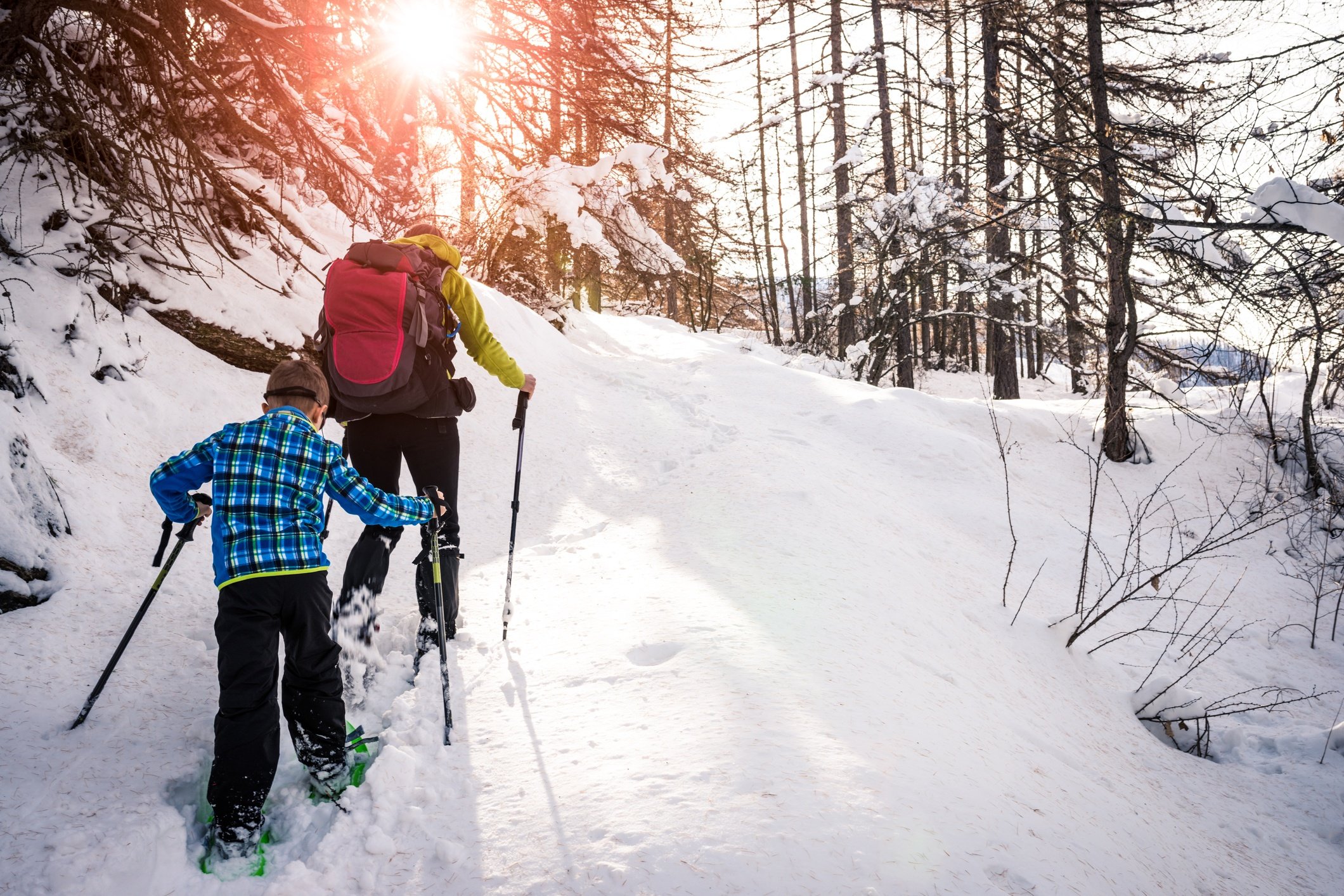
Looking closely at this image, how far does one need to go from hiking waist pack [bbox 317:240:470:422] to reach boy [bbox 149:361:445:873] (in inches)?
22.0

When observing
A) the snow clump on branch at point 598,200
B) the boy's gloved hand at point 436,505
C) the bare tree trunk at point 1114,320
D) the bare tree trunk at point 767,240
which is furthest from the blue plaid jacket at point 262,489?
the bare tree trunk at point 767,240

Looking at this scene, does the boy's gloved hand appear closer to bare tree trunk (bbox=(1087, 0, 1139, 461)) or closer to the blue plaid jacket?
the blue plaid jacket

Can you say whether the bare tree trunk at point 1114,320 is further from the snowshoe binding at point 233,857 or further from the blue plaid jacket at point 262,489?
the snowshoe binding at point 233,857

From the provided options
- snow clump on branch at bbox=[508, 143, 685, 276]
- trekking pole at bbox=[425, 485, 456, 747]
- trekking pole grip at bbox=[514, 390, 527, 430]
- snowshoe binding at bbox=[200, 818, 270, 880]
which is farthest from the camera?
snow clump on branch at bbox=[508, 143, 685, 276]

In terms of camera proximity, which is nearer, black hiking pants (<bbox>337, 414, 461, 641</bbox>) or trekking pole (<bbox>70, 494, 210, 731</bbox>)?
trekking pole (<bbox>70, 494, 210, 731</bbox>)

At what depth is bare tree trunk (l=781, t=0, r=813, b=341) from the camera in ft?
53.7

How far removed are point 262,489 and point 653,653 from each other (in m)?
1.89

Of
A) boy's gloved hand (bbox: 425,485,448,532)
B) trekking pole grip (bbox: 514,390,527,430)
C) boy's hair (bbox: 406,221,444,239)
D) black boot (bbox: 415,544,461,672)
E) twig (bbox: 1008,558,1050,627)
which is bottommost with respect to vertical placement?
twig (bbox: 1008,558,1050,627)

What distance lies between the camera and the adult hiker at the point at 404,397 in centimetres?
322

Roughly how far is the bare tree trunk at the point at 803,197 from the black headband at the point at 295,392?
12988mm

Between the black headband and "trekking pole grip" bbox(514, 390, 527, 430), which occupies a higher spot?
the black headband

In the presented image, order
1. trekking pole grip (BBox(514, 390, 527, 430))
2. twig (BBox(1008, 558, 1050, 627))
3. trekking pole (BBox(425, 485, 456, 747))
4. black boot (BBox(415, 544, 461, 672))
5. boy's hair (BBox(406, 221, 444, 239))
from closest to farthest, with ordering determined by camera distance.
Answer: trekking pole (BBox(425, 485, 456, 747))
black boot (BBox(415, 544, 461, 672))
boy's hair (BBox(406, 221, 444, 239))
trekking pole grip (BBox(514, 390, 527, 430))
twig (BBox(1008, 558, 1050, 627))

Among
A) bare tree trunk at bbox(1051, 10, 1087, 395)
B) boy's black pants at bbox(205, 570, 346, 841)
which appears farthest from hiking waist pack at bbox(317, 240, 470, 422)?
bare tree trunk at bbox(1051, 10, 1087, 395)

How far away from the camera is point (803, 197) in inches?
848
